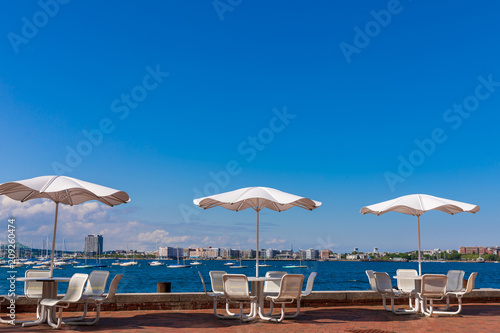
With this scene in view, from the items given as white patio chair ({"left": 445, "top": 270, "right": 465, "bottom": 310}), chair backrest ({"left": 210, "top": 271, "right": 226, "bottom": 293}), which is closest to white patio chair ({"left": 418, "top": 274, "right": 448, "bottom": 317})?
white patio chair ({"left": 445, "top": 270, "right": 465, "bottom": 310})

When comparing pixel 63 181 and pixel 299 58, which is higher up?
pixel 299 58

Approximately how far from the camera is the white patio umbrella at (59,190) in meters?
8.56

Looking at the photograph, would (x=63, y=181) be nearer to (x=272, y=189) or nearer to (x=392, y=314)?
(x=272, y=189)

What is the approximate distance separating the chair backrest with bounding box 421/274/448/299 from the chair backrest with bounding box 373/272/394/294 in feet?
2.30

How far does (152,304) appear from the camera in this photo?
10.5 m

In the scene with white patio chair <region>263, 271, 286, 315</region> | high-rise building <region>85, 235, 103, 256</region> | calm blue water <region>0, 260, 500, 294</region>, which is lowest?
calm blue water <region>0, 260, 500, 294</region>

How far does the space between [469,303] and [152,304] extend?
8.12 meters

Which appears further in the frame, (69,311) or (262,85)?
(262,85)

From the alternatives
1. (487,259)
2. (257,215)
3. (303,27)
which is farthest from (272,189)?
(487,259)

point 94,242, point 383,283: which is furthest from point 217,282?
point 94,242

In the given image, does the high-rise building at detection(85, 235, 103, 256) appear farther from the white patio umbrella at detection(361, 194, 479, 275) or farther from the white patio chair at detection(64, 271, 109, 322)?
the white patio umbrella at detection(361, 194, 479, 275)

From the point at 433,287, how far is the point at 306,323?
3.03 metres

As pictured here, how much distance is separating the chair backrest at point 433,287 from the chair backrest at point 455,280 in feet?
3.46

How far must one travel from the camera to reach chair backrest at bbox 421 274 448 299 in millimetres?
10086
